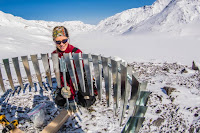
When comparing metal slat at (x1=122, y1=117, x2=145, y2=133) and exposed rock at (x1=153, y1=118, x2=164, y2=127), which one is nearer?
metal slat at (x1=122, y1=117, x2=145, y2=133)

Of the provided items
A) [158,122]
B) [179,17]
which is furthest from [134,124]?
[179,17]

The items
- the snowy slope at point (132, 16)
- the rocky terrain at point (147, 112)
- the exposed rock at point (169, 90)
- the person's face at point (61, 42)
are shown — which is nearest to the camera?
the rocky terrain at point (147, 112)

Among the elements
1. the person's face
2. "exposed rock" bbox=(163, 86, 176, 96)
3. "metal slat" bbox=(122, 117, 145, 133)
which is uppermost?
the person's face

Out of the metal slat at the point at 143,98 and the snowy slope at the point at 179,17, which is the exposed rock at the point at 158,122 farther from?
the snowy slope at the point at 179,17

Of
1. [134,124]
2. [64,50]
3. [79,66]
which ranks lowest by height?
[134,124]

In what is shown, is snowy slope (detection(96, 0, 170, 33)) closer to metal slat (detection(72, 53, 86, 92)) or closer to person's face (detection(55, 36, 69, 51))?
person's face (detection(55, 36, 69, 51))

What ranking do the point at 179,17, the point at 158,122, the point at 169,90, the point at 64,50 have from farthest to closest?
the point at 179,17
the point at 169,90
the point at 64,50
the point at 158,122

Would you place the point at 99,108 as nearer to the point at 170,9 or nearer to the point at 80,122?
the point at 80,122

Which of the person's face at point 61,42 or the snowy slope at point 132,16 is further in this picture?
the snowy slope at point 132,16

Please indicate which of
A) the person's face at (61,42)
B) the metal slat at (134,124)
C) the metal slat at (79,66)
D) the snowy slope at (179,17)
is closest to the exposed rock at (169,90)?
the metal slat at (79,66)

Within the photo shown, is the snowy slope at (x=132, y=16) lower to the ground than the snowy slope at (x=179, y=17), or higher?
higher

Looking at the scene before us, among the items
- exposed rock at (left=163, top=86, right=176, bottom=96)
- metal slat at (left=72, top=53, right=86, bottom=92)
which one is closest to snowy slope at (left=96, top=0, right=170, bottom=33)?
exposed rock at (left=163, top=86, right=176, bottom=96)

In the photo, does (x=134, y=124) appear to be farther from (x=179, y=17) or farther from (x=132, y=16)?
(x=132, y=16)

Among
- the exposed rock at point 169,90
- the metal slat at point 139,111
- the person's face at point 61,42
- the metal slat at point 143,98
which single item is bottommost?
the exposed rock at point 169,90
